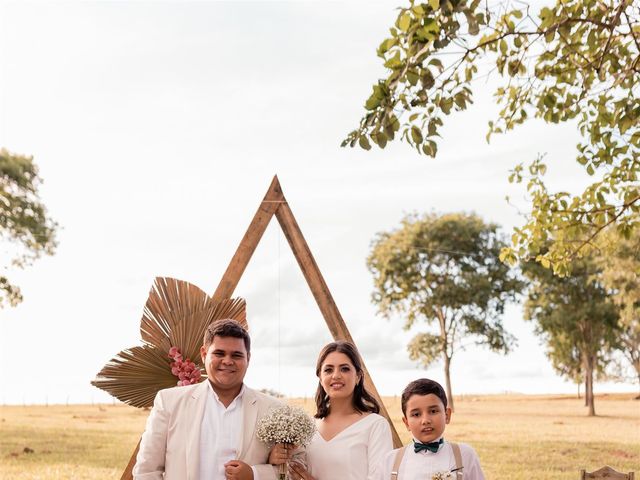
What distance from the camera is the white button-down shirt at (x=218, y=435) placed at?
13.8 ft

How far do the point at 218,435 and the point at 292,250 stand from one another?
2913mm

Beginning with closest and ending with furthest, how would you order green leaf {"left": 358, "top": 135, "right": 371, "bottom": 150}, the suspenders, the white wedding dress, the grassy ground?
the suspenders
the white wedding dress
green leaf {"left": 358, "top": 135, "right": 371, "bottom": 150}
the grassy ground

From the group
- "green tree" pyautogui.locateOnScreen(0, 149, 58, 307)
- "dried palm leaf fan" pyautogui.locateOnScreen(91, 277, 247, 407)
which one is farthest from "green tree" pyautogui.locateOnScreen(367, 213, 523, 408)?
"dried palm leaf fan" pyautogui.locateOnScreen(91, 277, 247, 407)

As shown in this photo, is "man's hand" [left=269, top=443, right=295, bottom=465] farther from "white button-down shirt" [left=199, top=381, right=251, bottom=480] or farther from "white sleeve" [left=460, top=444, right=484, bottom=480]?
"white sleeve" [left=460, top=444, right=484, bottom=480]

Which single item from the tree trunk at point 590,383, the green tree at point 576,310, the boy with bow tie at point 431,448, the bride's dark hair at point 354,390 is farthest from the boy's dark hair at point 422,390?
the tree trunk at point 590,383

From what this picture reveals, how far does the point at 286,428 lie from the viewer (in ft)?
13.7

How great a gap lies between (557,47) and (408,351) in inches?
684

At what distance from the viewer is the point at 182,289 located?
643 centimetres

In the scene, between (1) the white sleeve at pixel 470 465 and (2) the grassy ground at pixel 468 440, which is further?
(2) the grassy ground at pixel 468 440

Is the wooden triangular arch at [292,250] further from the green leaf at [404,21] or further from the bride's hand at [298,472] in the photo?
the green leaf at [404,21]

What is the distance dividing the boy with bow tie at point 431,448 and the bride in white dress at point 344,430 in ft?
0.94

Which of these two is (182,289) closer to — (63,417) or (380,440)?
(380,440)

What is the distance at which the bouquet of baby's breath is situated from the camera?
164 inches

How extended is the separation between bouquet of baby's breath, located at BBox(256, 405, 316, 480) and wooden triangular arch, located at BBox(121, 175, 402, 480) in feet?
8.11
